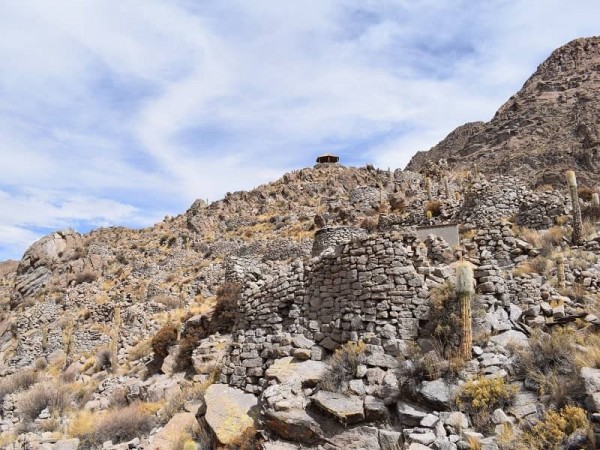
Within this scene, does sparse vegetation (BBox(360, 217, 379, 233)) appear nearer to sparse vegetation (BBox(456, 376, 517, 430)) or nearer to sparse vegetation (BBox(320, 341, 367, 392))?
sparse vegetation (BBox(320, 341, 367, 392))

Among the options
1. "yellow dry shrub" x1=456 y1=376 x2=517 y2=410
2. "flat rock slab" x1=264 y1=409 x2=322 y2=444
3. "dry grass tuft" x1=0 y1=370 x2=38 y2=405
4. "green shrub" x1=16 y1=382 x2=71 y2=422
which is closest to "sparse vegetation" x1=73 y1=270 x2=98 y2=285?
"dry grass tuft" x1=0 y1=370 x2=38 y2=405

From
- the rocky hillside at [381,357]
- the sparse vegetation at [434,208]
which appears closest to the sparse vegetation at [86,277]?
the rocky hillside at [381,357]

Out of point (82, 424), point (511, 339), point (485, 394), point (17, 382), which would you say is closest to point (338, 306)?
point (511, 339)

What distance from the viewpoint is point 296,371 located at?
8.29 m

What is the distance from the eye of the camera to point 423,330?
26.1ft

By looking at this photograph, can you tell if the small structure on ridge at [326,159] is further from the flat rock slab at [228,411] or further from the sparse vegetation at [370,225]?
the flat rock slab at [228,411]

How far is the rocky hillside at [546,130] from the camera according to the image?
45.6 m

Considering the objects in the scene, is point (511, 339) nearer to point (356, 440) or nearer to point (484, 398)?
point (484, 398)

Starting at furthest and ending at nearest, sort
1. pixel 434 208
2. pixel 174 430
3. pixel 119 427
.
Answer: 1. pixel 434 208
2. pixel 119 427
3. pixel 174 430

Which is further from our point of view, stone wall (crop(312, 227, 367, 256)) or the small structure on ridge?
the small structure on ridge

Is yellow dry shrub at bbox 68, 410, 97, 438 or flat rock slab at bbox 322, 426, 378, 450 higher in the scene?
flat rock slab at bbox 322, 426, 378, 450

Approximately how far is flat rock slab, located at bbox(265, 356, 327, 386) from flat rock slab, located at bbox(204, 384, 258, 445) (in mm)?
808

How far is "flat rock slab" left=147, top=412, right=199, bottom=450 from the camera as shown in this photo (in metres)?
8.84

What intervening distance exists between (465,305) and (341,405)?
2.57 m
